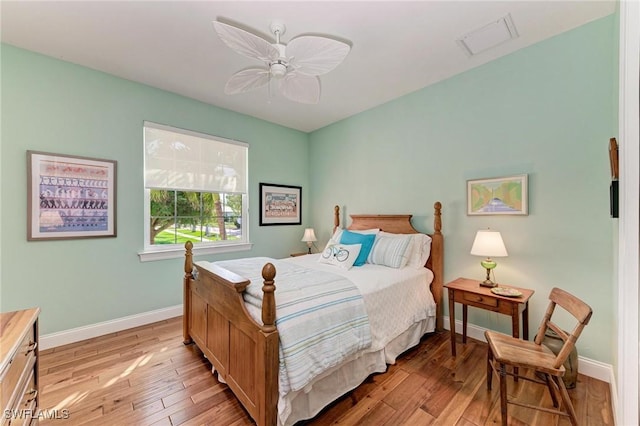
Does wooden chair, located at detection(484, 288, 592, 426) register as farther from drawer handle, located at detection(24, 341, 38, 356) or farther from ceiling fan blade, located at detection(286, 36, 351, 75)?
drawer handle, located at detection(24, 341, 38, 356)

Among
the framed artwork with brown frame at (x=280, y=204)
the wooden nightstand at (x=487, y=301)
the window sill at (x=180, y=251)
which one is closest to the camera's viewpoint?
the wooden nightstand at (x=487, y=301)

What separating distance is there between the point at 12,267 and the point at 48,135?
1.25m

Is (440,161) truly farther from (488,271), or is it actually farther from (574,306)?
(574,306)

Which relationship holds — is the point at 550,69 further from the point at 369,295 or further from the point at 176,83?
the point at 176,83

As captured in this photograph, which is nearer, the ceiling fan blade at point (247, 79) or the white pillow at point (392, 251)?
the ceiling fan blade at point (247, 79)

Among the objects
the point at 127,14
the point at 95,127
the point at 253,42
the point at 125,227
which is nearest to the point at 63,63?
the point at 95,127

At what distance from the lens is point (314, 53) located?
6.00ft

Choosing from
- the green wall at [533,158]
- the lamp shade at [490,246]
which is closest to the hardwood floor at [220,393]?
the green wall at [533,158]

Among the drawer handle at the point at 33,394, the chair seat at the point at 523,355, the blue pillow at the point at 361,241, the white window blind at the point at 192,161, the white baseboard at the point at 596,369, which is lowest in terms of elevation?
the white baseboard at the point at 596,369

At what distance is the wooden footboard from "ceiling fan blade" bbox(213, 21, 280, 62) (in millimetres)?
1425

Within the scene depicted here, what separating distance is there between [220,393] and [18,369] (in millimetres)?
1167

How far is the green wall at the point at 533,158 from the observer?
2.00 m

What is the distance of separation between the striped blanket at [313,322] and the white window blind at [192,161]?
1.90m

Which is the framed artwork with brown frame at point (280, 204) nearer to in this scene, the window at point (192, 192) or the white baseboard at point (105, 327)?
the window at point (192, 192)
